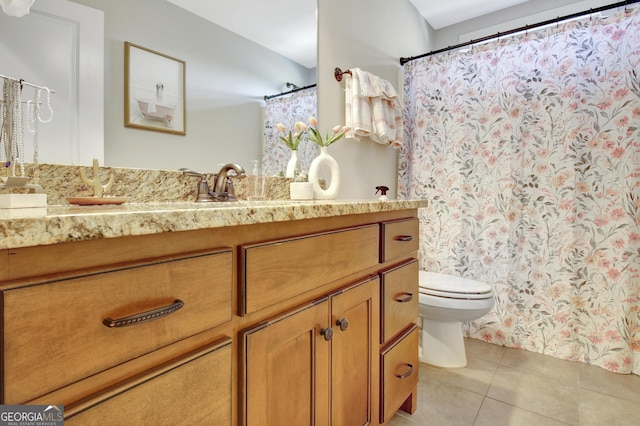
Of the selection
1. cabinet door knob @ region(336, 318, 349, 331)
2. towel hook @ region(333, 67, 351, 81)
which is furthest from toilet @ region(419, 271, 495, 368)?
towel hook @ region(333, 67, 351, 81)

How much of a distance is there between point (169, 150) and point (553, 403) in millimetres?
1945

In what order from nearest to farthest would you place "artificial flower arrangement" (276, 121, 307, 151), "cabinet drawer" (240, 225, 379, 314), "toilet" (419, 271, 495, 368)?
"cabinet drawer" (240, 225, 379, 314) < "artificial flower arrangement" (276, 121, 307, 151) < "toilet" (419, 271, 495, 368)

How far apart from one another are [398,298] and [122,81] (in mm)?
1144

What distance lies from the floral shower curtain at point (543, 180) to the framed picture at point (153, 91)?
1.71m

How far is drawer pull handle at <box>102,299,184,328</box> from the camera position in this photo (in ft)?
1.46

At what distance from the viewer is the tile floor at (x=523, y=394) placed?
1425 mm

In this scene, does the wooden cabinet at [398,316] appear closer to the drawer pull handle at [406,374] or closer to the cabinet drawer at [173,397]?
the drawer pull handle at [406,374]

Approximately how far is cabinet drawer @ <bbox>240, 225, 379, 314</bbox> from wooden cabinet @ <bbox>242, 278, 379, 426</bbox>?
0.06 m

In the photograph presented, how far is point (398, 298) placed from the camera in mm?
1218

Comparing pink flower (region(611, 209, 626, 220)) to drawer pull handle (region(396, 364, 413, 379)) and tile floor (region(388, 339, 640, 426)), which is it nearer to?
tile floor (region(388, 339, 640, 426))

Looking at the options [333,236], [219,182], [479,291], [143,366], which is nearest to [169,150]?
[219,182]

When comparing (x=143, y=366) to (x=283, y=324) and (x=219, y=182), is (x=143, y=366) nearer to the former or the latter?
(x=283, y=324)

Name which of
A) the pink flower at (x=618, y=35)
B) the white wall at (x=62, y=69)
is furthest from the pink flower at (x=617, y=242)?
the white wall at (x=62, y=69)

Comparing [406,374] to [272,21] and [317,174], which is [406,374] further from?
[272,21]
